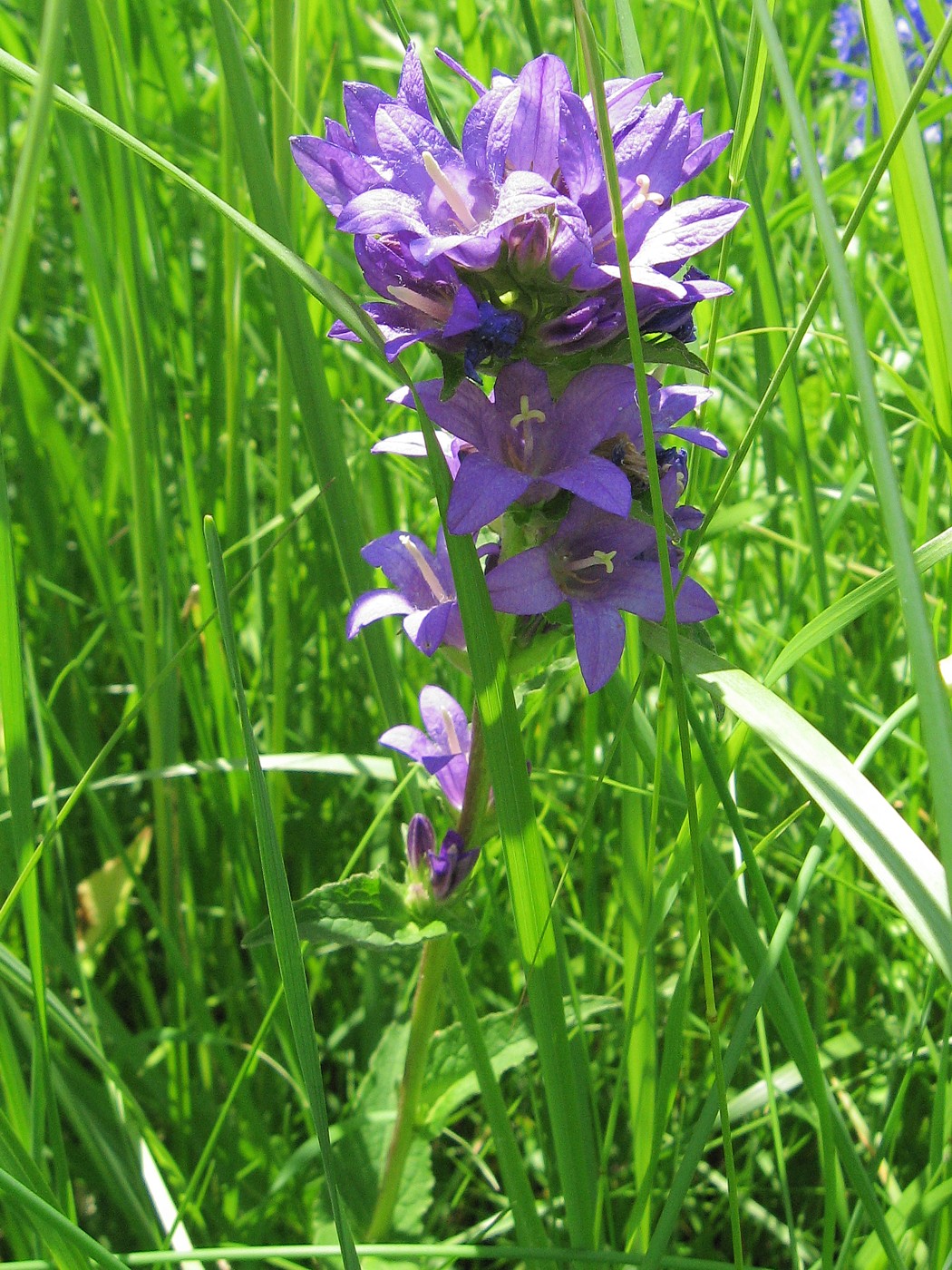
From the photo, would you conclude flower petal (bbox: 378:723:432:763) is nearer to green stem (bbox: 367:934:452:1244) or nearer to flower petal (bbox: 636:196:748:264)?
green stem (bbox: 367:934:452:1244)

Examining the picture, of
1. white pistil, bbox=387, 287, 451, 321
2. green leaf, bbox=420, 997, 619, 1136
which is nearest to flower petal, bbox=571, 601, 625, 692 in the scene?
white pistil, bbox=387, 287, 451, 321

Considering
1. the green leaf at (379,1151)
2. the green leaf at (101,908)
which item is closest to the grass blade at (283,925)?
the green leaf at (379,1151)

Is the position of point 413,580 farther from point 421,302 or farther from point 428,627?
point 421,302

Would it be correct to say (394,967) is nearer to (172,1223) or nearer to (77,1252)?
(172,1223)

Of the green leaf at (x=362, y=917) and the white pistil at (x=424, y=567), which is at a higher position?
the white pistil at (x=424, y=567)

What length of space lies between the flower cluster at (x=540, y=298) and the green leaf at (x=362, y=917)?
0.33 metres

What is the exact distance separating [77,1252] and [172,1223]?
0.87 ft

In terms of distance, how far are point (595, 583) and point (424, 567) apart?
199 mm

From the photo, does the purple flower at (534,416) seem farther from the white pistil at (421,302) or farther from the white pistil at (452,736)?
the white pistil at (452,736)

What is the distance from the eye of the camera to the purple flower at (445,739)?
1.22 metres

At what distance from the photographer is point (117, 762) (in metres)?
2.01

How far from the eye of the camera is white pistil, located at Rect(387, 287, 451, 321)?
1.00 meters

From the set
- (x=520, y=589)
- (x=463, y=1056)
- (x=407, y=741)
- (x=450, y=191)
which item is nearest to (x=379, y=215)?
(x=450, y=191)

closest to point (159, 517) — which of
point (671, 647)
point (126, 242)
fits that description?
point (126, 242)
